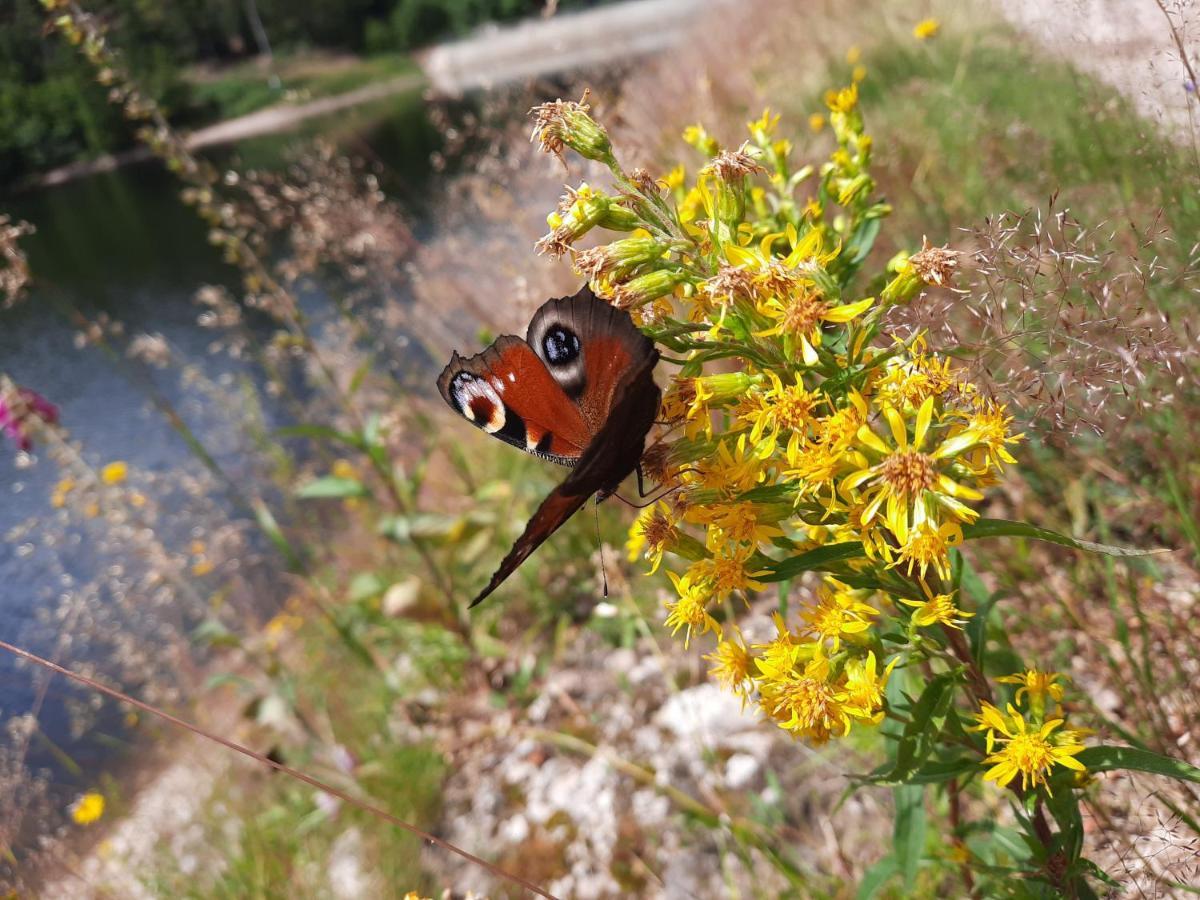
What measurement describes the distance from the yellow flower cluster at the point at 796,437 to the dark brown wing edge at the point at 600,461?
0.26 feet

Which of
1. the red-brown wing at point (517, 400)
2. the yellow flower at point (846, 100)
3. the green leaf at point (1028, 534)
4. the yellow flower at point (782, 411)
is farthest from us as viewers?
the yellow flower at point (846, 100)

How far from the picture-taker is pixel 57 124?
20.7m

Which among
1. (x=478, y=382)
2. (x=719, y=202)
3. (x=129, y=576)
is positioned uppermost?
(x=719, y=202)

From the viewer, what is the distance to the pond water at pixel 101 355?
5.82 metres

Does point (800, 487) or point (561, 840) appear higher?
point (800, 487)

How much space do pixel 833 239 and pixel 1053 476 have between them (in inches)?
63.4

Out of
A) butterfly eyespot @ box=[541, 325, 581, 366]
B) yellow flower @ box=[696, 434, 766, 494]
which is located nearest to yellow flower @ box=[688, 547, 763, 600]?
yellow flower @ box=[696, 434, 766, 494]

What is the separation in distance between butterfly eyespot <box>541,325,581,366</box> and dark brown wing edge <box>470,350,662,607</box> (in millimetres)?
177

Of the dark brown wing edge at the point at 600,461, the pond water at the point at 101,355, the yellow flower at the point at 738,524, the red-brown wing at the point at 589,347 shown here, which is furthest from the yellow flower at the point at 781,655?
the pond water at the point at 101,355

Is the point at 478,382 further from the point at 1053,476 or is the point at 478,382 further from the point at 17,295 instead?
the point at 17,295

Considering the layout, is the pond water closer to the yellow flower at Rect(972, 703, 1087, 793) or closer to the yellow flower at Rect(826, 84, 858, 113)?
the yellow flower at Rect(826, 84, 858, 113)

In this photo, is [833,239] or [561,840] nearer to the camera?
[833,239]

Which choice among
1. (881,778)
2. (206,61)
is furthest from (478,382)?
(206,61)

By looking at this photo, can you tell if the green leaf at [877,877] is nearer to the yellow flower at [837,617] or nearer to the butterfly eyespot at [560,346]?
the yellow flower at [837,617]
